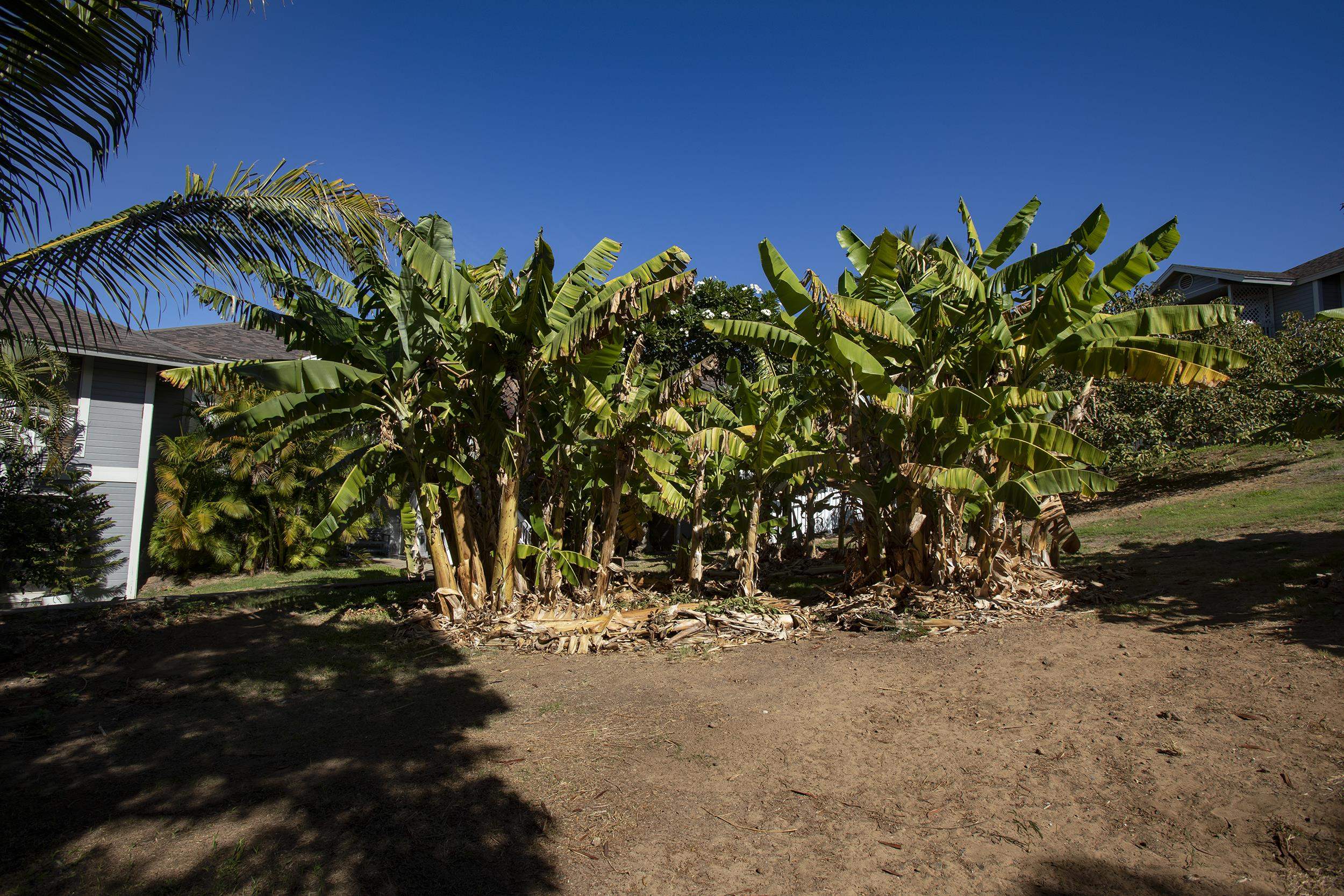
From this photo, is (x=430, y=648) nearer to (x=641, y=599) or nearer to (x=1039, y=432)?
(x=641, y=599)

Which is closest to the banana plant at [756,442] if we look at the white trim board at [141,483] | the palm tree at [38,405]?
the palm tree at [38,405]

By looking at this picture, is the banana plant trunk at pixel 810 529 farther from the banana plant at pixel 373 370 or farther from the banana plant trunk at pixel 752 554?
the banana plant at pixel 373 370

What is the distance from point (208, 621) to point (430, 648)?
3376 millimetres

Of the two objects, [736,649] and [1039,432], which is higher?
[1039,432]

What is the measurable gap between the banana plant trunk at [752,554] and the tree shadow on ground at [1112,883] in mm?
6382

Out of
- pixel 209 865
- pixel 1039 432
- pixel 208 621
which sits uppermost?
pixel 1039 432

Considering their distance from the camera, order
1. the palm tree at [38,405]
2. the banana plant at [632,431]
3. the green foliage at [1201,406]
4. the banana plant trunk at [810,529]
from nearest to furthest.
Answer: the banana plant at [632,431]
the palm tree at [38,405]
the banana plant trunk at [810,529]
the green foliage at [1201,406]

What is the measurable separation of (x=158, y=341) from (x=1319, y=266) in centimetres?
Result: 3036

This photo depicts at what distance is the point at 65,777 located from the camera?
488 centimetres

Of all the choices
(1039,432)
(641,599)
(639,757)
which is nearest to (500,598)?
(641,599)

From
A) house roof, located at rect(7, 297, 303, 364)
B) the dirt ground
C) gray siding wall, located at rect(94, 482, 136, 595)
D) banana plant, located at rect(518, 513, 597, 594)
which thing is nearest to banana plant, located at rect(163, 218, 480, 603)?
banana plant, located at rect(518, 513, 597, 594)

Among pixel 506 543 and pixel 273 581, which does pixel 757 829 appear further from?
pixel 273 581

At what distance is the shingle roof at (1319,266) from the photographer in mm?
21359

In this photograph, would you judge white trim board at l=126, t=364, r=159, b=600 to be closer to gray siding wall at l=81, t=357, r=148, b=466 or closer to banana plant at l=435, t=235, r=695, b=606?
gray siding wall at l=81, t=357, r=148, b=466
